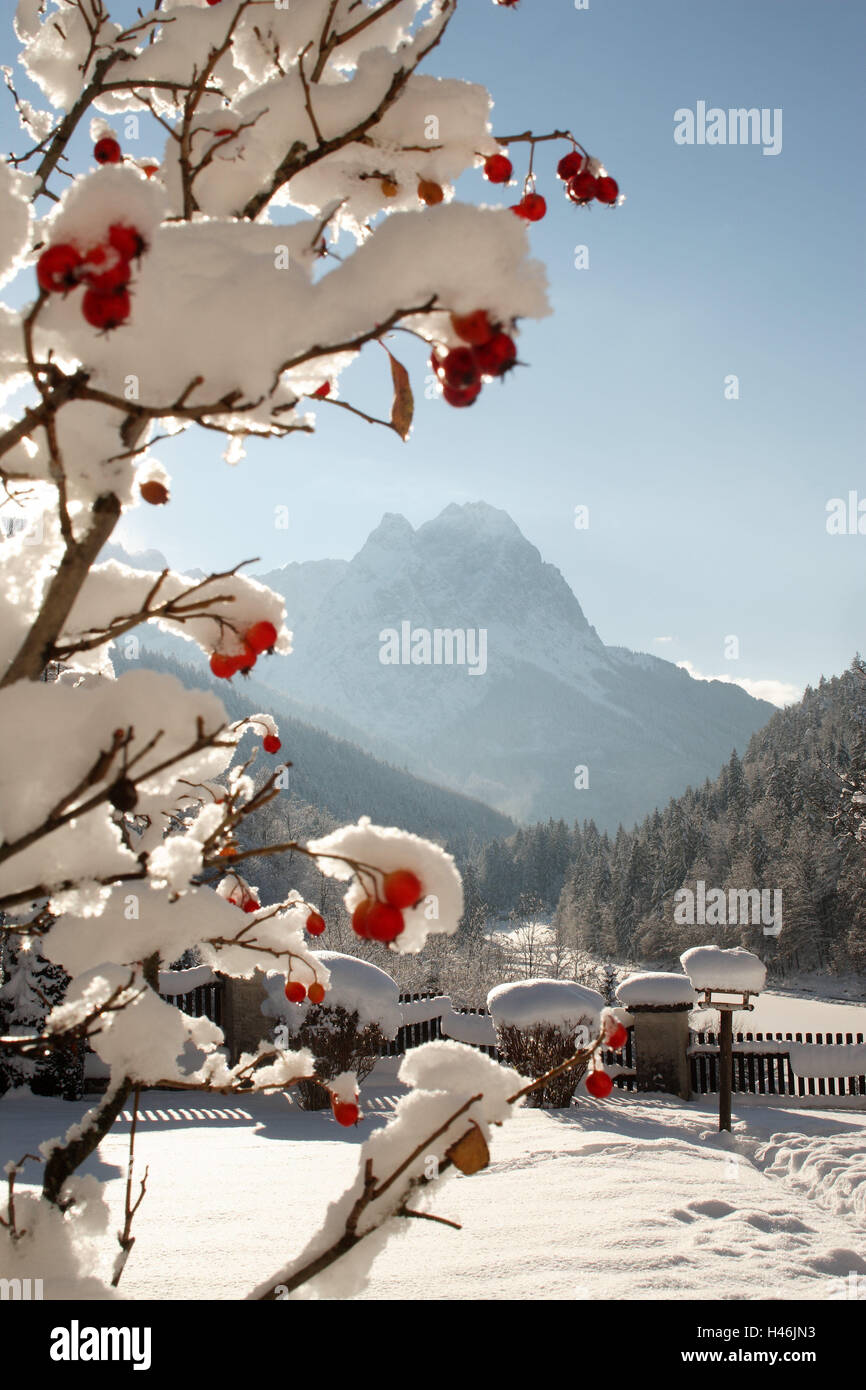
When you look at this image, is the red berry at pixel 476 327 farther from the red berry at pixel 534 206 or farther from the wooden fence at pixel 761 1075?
the wooden fence at pixel 761 1075

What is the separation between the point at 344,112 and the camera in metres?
1.82

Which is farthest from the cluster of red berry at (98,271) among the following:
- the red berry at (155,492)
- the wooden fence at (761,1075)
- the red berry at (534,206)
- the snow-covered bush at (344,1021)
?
the wooden fence at (761,1075)

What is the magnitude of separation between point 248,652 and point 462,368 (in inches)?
32.5

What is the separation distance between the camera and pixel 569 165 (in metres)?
2.32

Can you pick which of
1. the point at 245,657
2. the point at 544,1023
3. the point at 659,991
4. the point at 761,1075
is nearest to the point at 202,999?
the point at 544,1023

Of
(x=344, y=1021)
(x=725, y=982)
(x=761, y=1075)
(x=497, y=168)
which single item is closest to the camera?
(x=497, y=168)

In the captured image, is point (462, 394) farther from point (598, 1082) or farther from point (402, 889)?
point (598, 1082)

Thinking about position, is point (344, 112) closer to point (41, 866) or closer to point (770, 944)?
point (41, 866)

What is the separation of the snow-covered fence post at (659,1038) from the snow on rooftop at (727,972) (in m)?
3.27

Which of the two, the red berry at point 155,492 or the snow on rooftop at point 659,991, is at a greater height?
the red berry at point 155,492

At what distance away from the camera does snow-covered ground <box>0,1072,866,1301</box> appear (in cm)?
385

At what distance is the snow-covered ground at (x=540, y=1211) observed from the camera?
3.85 meters
